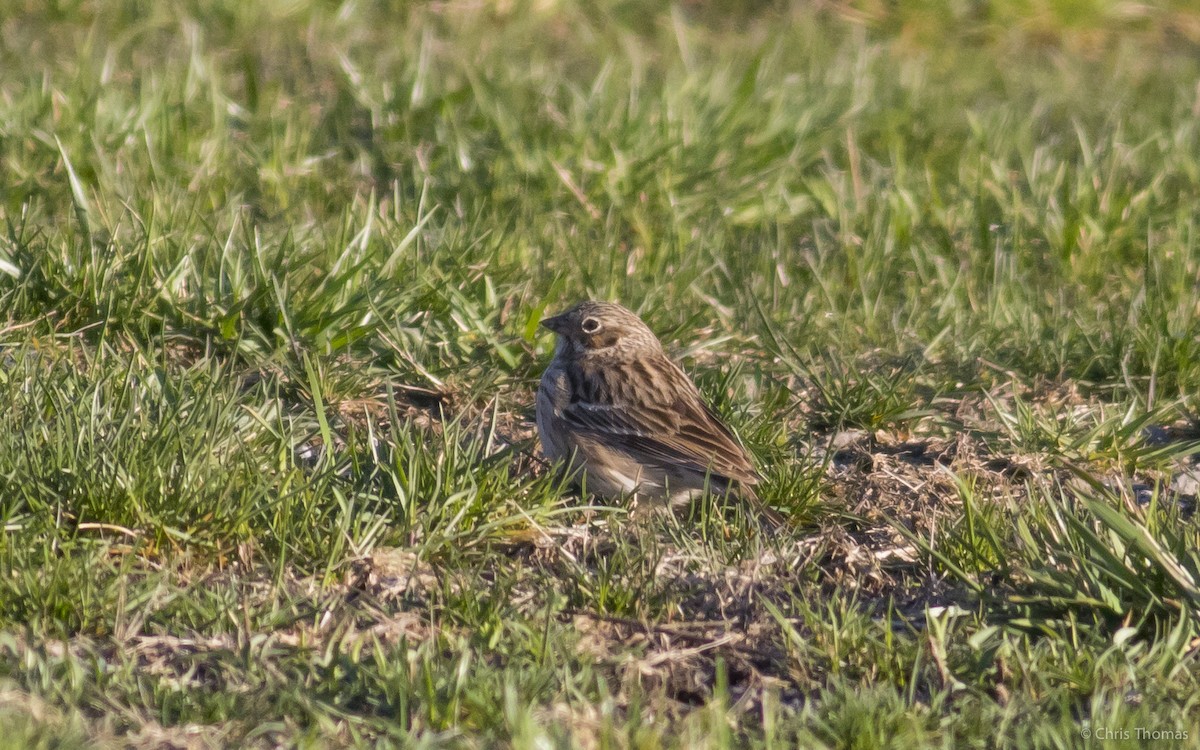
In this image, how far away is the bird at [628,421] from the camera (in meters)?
5.36

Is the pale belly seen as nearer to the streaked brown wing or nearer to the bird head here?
the streaked brown wing

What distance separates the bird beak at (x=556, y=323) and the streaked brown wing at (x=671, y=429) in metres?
0.43

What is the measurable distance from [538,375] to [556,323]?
0.26 m

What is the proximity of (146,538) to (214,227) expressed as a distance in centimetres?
235

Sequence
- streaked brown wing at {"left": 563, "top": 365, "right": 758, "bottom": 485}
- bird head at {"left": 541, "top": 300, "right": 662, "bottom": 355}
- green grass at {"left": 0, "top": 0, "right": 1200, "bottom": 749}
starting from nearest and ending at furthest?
green grass at {"left": 0, "top": 0, "right": 1200, "bottom": 749} → streaked brown wing at {"left": 563, "top": 365, "right": 758, "bottom": 485} → bird head at {"left": 541, "top": 300, "right": 662, "bottom": 355}

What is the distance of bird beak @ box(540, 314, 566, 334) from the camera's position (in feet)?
20.1

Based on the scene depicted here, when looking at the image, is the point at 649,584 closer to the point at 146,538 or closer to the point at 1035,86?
the point at 146,538

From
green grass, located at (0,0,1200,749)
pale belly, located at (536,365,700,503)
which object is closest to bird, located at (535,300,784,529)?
pale belly, located at (536,365,700,503)

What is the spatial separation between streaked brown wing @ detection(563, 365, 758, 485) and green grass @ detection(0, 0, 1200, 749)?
186 mm

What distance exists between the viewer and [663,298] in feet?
22.1

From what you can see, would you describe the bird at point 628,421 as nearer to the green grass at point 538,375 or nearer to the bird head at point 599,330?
the bird head at point 599,330

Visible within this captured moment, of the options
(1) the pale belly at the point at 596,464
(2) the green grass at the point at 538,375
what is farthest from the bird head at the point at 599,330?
(1) the pale belly at the point at 596,464

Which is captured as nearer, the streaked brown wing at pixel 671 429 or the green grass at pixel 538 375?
the green grass at pixel 538 375

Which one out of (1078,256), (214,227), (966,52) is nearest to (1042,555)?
(1078,256)
